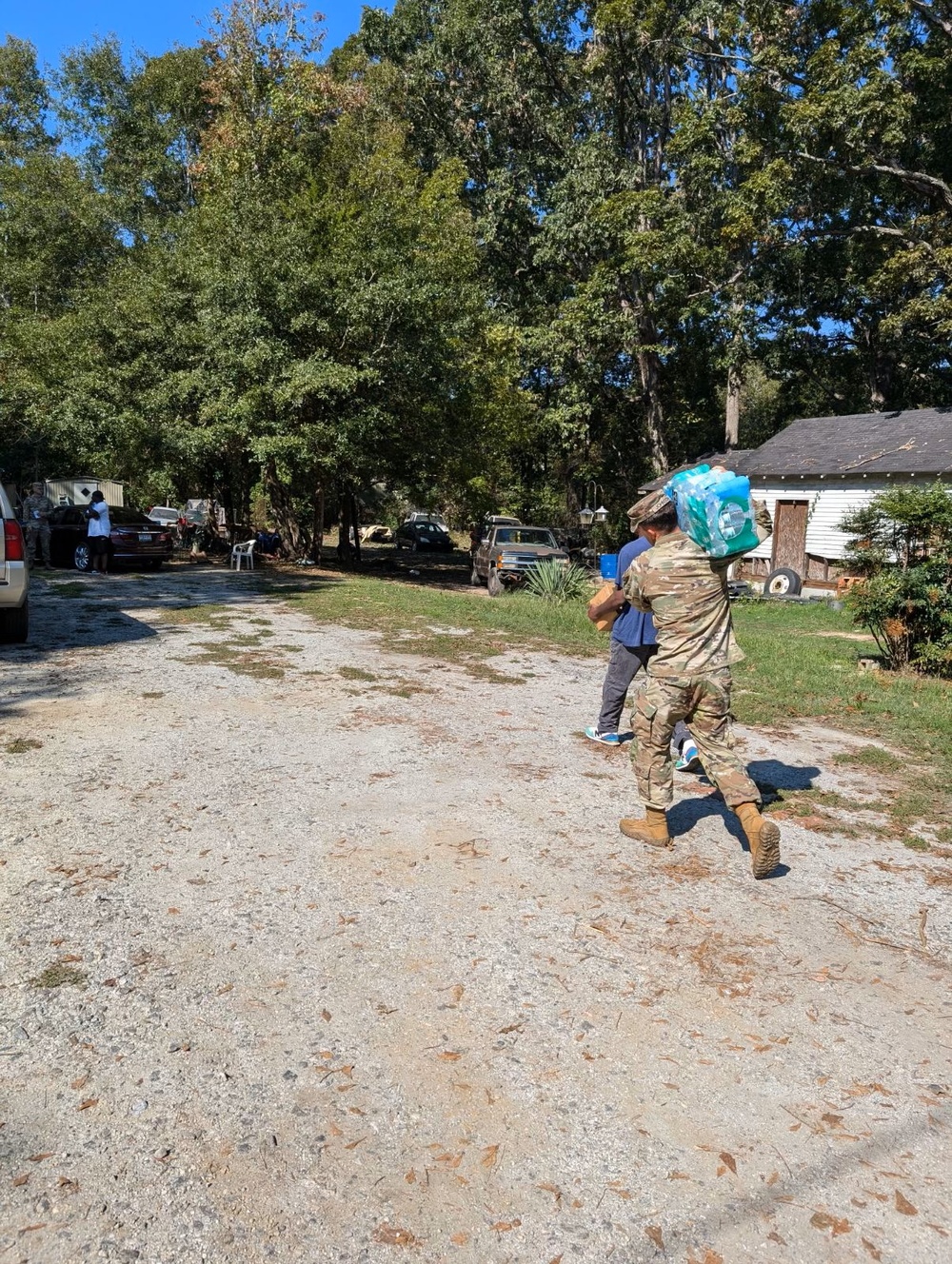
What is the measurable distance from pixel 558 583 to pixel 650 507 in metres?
12.2

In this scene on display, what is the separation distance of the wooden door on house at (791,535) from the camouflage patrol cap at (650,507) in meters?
22.1

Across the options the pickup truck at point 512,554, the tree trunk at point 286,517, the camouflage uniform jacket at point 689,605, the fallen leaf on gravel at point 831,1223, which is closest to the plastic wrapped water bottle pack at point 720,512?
the camouflage uniform jacket at point 689,605

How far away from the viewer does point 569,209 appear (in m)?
28.5

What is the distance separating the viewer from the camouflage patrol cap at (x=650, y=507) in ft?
15.9

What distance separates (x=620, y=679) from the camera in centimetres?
650

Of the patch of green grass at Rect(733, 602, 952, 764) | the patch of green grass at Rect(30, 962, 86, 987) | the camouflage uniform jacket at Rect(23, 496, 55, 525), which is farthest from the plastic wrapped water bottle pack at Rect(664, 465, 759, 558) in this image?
the camouflage uniform jacket at Rect(23, 496, 55, 525)

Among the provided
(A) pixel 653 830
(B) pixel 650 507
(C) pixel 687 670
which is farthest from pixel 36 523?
(C) pixel 687 670

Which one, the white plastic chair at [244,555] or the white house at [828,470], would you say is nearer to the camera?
the white plastic chair at [244,555]

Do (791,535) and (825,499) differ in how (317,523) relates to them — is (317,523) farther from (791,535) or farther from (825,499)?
(825,499)

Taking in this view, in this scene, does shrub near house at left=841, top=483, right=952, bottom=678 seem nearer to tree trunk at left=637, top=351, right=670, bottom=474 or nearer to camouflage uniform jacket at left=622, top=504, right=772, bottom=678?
camouflage uniform jacket at left=622, top=504, right=772, bottom=678

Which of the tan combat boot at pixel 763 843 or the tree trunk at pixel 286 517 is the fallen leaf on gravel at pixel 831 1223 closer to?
the tan combat boot at pixel 763 843

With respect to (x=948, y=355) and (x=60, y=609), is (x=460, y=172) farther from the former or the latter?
(x=60, y=609)

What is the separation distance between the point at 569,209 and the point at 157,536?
57.1ft

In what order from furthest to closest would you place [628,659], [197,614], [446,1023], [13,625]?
[197,614], [13,625], [628,659], [446,1023]
